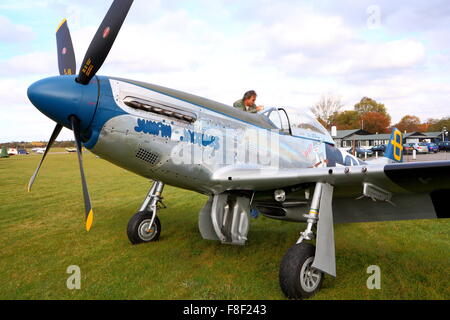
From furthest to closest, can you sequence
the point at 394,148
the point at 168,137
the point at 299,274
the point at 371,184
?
the point at 394,148 < the point at 168,137 < the point at 371,184 < the point at 299,274

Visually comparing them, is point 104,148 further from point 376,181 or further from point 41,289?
point 376,181

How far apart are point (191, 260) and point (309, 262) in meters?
1.75

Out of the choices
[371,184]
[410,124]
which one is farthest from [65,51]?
[410,124]

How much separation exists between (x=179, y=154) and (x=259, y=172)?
0.98 meters

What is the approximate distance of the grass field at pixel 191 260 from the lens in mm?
3416

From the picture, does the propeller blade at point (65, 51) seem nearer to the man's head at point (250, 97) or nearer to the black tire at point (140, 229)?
the black tire at point (140, 229)

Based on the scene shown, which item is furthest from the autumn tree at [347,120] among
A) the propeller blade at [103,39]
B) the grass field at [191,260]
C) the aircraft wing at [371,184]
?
the propeller blade at [103,39]

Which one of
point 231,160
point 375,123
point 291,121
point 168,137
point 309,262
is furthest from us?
point 375,123

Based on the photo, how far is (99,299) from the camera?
3.26 metres

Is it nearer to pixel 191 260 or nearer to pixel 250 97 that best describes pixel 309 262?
pixel 191 260

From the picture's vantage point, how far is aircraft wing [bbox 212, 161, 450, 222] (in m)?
3.24

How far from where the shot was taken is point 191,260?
4.43 meters
